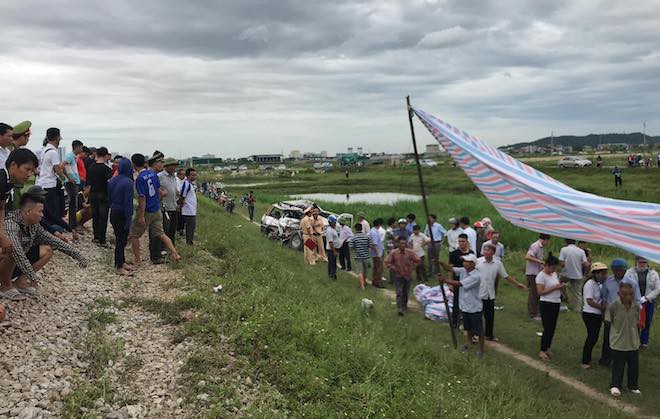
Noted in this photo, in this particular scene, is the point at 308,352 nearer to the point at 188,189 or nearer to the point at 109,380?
the point at 109,380

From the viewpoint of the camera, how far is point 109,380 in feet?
14.8

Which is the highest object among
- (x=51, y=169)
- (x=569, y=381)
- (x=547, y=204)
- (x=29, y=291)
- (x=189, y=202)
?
(x=51, y=169)

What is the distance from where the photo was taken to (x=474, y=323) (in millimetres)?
7625

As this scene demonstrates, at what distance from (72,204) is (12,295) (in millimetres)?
4598

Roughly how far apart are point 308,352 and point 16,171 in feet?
12.5

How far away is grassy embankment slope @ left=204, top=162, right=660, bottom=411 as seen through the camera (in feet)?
24.1

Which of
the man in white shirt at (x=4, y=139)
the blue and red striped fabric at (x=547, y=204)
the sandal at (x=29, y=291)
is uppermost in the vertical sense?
the man in white shirt at (x=4, y=139)

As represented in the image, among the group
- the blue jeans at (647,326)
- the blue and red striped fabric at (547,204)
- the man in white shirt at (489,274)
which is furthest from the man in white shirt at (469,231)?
the blue and red striped fabric at (547,204)

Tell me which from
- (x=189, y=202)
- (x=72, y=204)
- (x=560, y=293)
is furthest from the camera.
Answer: (x=189, y=202)

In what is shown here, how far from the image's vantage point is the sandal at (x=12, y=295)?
553 centimetres

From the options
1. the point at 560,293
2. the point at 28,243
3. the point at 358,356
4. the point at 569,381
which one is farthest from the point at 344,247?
the point at 28,243

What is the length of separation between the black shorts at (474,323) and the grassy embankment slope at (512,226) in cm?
95

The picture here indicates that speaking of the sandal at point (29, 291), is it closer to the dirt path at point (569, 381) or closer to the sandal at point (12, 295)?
the sandal at point (12, 295)

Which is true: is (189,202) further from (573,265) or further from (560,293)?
(573,265)
